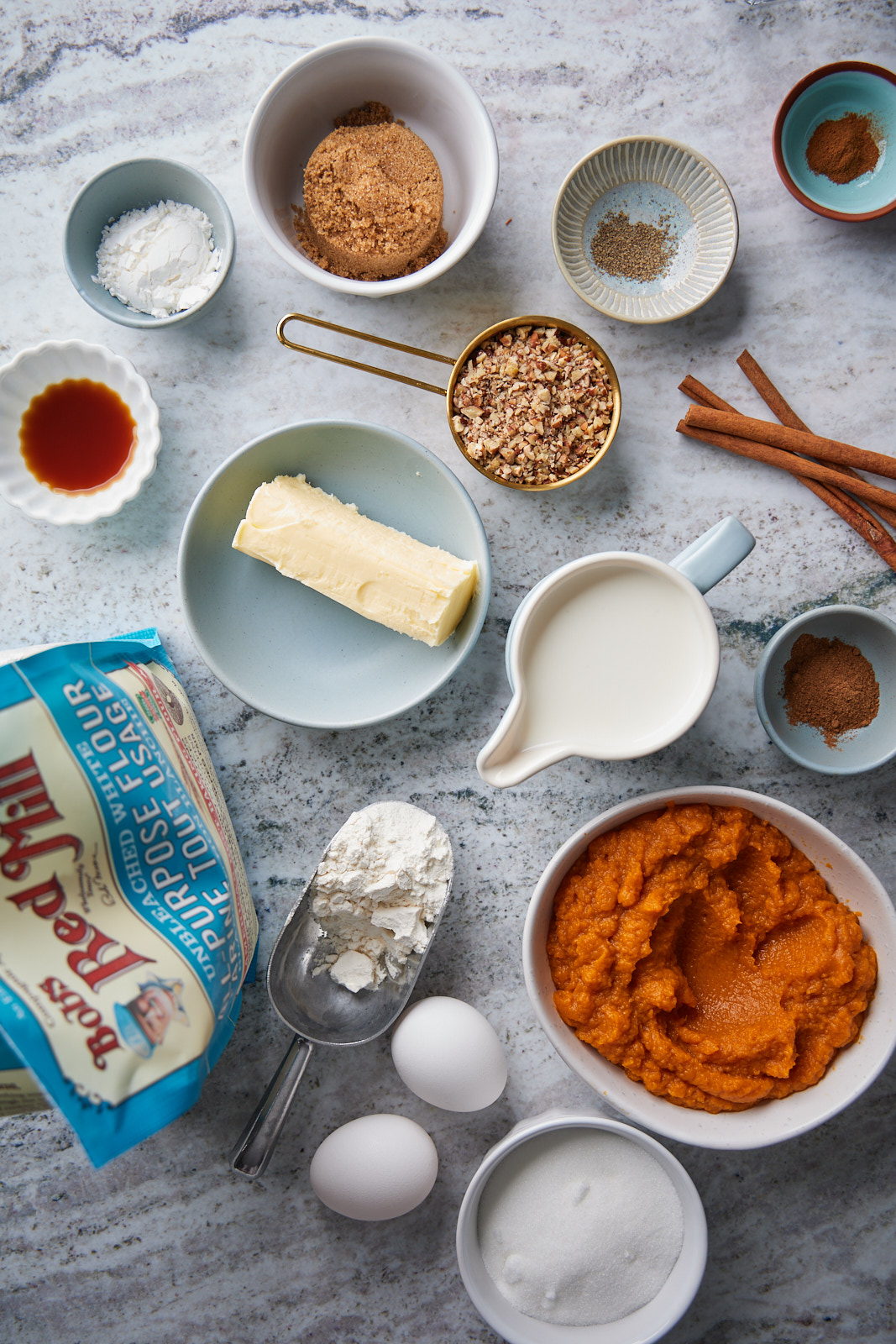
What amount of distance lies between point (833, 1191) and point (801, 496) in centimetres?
156

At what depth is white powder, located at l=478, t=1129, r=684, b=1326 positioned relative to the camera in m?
1.63

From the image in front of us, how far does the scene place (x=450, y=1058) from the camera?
1.58 metres

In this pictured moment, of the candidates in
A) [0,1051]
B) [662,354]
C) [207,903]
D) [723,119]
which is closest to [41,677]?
[207,903]

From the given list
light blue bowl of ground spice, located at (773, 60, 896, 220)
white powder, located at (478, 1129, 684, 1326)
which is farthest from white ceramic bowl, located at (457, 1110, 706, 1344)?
light blue bowl of ground spice, located at (773, 60, 896, 220)

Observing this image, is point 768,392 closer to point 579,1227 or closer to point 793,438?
point 793,438

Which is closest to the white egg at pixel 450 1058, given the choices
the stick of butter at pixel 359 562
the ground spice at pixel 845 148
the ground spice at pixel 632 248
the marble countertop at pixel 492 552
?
the marble countertop at pixel 492 552

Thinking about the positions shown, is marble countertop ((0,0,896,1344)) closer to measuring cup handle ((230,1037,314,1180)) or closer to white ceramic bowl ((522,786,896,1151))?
measuring cup handle ((230,1037,314,1180))

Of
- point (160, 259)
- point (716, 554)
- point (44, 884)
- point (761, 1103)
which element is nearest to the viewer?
point (44, 884)

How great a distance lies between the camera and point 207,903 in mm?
1423

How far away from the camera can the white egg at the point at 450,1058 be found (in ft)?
5.21

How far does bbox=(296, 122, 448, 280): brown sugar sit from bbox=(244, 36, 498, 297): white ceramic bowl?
6 cm

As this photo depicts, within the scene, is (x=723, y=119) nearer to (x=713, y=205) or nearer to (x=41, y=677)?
(x=713, y=205)

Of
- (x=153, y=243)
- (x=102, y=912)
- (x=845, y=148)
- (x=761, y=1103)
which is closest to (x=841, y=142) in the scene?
(x=845, y=148)

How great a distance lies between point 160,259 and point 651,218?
3.46ft
